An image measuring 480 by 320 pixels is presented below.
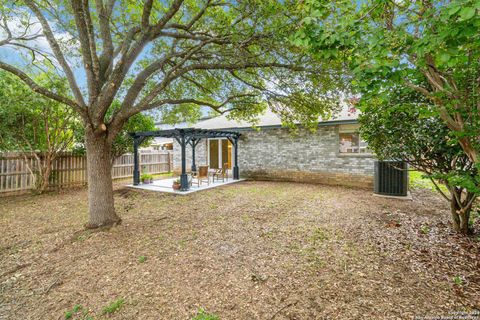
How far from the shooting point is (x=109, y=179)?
5184 mm

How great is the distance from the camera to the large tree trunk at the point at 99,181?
491 centimetres

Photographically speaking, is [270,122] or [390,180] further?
[270,122]

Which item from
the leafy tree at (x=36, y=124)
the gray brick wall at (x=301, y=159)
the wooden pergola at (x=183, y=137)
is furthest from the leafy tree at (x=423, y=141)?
the leafy tree at (x=36, y=124)

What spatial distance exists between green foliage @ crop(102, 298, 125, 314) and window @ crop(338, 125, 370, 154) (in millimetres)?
10436

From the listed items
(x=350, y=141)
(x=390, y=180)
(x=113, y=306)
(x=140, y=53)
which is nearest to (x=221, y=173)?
(x=350, y=141)

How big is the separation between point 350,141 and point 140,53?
945 cm

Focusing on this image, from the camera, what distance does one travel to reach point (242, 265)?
11.5ft

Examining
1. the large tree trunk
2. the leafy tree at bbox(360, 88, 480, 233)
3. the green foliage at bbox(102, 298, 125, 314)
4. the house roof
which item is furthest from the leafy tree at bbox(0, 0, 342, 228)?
the house roof

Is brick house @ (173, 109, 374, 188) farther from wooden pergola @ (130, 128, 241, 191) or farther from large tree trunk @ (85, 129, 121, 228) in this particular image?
large tree trunk @ (85, 129, 121, 228)

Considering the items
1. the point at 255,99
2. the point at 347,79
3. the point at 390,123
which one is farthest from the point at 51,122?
the point at 390,123

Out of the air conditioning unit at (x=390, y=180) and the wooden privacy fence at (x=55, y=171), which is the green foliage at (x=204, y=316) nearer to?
the air conditioning unit at (x=390, y=180)

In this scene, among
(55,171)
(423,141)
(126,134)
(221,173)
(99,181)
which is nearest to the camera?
(423,141)

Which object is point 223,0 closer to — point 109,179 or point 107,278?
point 109,179

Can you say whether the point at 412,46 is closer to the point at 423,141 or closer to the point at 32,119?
the point at 423,141
